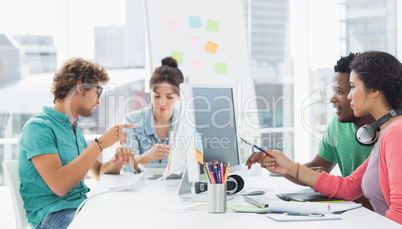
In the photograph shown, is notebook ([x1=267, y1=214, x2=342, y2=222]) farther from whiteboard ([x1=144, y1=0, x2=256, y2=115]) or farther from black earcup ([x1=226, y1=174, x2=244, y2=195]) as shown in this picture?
whiteboard ([x1=144, y1=0, x2=256, y2=115])

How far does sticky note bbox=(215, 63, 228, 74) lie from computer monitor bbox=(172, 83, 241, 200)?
1.61 meters

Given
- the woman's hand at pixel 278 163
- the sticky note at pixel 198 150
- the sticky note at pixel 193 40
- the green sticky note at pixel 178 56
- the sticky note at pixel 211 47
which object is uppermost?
the sticky note at pixel 193 40

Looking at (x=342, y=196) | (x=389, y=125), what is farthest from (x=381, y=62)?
(x=342, y=196)

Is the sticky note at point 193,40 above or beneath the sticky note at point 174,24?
beneath

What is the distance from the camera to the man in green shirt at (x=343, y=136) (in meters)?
1.82

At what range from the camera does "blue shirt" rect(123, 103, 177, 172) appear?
2.21m

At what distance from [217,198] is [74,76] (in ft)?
3.24

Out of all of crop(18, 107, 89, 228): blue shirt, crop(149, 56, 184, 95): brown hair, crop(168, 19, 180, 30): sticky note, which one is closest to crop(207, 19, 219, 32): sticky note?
crop(168, 19, 180, 30): sticky note

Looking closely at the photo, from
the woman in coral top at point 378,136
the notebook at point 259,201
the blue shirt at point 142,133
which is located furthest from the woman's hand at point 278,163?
the blue shirt at point 142,133

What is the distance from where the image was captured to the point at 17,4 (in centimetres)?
310

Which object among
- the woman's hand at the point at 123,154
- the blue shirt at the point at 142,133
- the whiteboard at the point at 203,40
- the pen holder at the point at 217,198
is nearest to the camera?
the pen holder at the point at 217,198

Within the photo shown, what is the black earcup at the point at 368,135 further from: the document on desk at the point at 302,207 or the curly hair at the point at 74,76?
the curly hair at the point at 74,76

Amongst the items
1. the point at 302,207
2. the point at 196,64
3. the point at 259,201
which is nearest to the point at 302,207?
the point at 302,207

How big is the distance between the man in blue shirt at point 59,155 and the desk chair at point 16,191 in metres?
0.02
